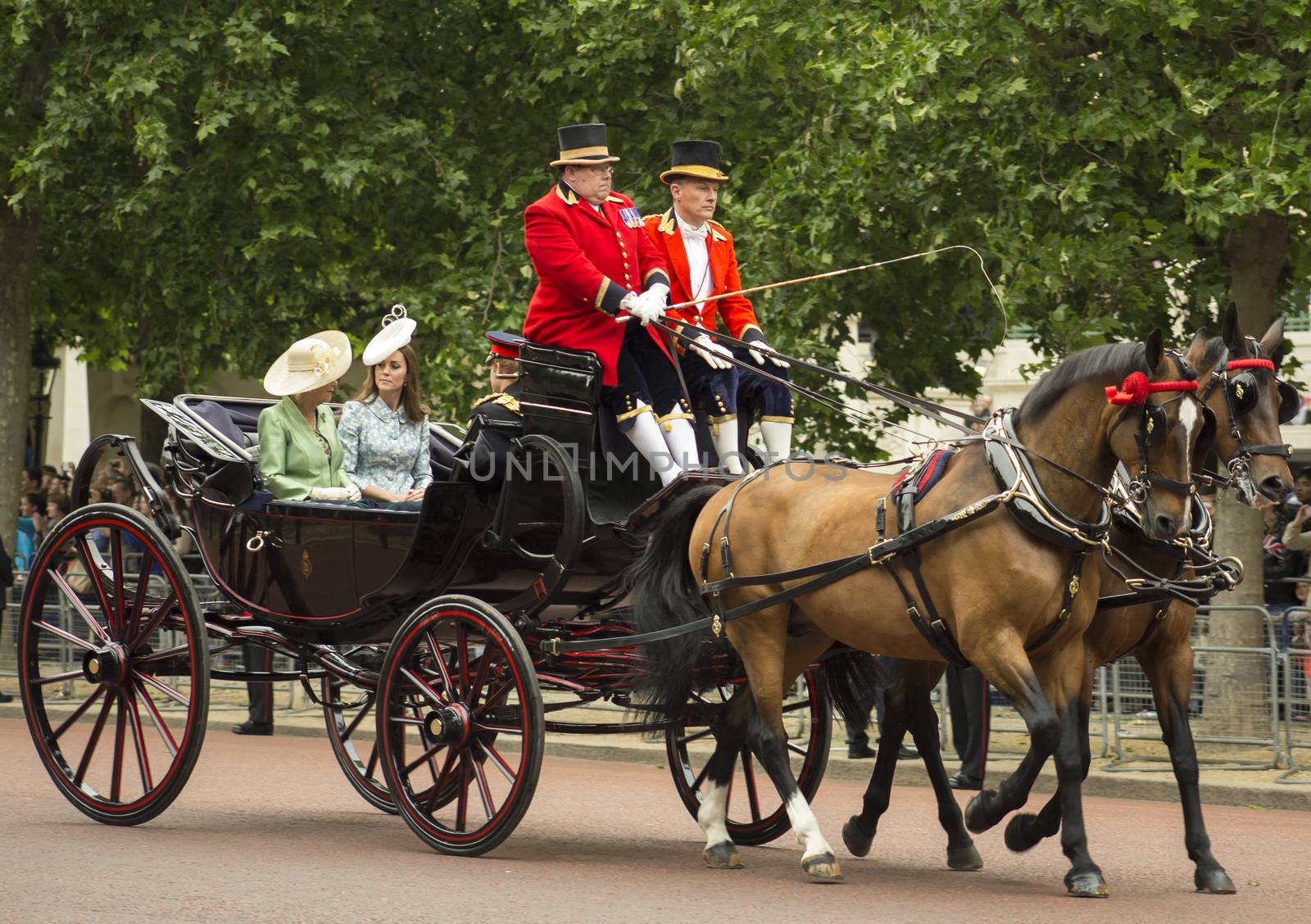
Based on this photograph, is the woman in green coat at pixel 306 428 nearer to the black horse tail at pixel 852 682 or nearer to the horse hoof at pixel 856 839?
the black horse tail at pixel 852 682

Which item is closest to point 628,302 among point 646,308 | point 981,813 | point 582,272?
point 646,308

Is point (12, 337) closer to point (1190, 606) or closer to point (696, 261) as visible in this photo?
point (696, 261)

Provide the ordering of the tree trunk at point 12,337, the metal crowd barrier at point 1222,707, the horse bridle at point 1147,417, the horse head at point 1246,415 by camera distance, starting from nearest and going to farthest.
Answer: the horse bridle at point 1147,417
the horse head at point 1246,415
the metal crowd barrier at point 1222,707
the tree trunk at point 12,337

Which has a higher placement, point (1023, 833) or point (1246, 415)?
point (1246, 415)

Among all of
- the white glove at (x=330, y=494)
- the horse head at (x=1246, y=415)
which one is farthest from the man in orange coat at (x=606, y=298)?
the horse head at (x=1246, y=415)

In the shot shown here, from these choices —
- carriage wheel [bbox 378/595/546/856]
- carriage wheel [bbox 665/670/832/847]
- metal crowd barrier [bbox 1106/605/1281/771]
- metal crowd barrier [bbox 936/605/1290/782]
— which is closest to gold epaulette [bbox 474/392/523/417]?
Result: carriage wheel [bbox 378/595/546/856]

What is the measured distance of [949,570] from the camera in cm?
677

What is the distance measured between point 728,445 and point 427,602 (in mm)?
1577

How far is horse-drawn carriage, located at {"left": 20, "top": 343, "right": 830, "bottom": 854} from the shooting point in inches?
296

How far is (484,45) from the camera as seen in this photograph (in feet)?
54.3

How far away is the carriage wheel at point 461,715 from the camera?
7160 millimetres

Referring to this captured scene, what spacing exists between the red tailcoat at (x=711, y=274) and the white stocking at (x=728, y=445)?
0.45m

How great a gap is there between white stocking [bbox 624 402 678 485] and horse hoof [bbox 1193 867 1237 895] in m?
2.60

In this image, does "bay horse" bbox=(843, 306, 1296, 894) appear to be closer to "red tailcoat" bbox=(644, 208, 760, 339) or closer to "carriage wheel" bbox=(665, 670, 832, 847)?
"carriage wheel" bbox=(665, 670, 832, 847)
